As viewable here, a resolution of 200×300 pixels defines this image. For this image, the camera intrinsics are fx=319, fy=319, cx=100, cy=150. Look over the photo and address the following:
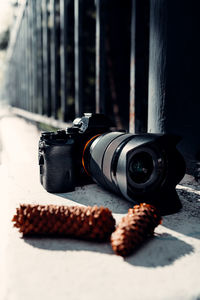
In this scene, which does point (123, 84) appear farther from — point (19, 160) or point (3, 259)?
point (3, 259)

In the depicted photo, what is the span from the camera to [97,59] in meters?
2.78

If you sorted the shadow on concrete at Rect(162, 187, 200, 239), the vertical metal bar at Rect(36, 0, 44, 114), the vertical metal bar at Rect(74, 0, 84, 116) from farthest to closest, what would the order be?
Answer: the vertical metal bar at Rect(36, 0, 44, 114) → the vertical metal bar at Rect(74, 0, 84, 116) → the shadow on concrete at Rect(162, 187, 200, 239)

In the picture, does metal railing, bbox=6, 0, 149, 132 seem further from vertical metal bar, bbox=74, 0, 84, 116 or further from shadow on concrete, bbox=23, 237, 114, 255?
shadow on concrete, bbox=23, 237, 114, 255

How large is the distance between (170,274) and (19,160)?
173cm

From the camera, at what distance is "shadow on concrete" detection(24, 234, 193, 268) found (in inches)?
33.4

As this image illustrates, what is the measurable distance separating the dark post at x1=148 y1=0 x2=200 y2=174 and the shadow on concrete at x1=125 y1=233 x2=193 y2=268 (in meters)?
0.73

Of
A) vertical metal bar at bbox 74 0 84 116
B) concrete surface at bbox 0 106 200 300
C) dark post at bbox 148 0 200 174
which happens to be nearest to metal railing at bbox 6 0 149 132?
vertical metal bar at bbox 74 0 84 116

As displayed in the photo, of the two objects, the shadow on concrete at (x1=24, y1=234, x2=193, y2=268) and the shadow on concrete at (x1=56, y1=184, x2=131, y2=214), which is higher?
the shadow on concrete at (x1=24, y1=234, x2=193, y2=268)

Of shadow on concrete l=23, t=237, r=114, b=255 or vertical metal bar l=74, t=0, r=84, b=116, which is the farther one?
vertical metal bar l=74, t=0, r=84, b=116

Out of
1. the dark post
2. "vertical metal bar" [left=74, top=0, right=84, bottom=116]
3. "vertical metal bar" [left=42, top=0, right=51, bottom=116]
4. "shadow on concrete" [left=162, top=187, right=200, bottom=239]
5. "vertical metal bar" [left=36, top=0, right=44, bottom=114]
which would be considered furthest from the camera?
"vertical metal bar" [left=36, top=0, right=44, bottom=114]

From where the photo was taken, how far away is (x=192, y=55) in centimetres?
162

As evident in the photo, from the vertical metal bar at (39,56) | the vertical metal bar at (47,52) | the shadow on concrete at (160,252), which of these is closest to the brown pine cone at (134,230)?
the shadow on concrete at (160,252)

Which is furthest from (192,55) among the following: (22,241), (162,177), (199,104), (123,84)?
(123,84)

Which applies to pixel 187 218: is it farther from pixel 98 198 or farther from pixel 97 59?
pixel 97 59
